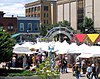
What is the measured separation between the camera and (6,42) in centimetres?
2805

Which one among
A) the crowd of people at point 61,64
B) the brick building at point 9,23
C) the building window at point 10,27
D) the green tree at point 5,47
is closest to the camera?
the green tree at point 5,47

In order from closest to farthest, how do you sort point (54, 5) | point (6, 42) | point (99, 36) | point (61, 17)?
point (6, 42) < point (99, 36) < point (61, 17) < point (54, 5)

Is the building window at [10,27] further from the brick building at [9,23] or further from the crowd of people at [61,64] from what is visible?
the crowd of people at [61,64]

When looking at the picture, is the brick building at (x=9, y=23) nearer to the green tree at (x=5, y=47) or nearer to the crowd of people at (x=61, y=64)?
the crowd of people at (x=61, y=64)

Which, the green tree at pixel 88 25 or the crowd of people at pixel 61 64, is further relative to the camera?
the green tree at pixel 88 25

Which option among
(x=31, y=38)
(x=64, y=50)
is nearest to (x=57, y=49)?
(x=64, y=50)

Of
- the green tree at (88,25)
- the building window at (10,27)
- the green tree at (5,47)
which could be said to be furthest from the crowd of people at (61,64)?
the green tree at (88,25)

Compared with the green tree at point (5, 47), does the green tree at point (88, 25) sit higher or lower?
lower

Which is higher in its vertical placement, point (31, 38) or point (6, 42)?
point (6, 42)

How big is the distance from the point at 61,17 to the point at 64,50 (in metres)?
86.5

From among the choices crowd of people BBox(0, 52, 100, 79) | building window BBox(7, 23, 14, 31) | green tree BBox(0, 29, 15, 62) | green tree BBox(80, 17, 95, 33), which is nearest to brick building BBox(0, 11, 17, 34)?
building window BBox(7, 23, 14, 31)

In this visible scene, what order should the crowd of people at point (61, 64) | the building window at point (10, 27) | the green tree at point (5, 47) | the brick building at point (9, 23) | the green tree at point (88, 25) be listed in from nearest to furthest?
the green tree at point (5, 47), the crowd of people at point (61, 64), the brick building at point (9, 23), the building window at point (10, 27), the green tree at point (88, 25)

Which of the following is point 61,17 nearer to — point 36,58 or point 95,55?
point 36,58

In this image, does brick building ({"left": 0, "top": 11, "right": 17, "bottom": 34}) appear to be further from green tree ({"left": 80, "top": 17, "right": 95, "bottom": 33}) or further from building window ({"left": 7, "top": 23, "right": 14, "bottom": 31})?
green tree ({"left": 80, "top": 17, "right": 95, "bottom": 33})
